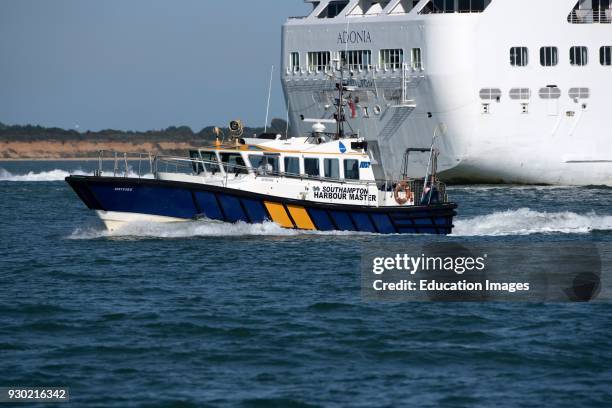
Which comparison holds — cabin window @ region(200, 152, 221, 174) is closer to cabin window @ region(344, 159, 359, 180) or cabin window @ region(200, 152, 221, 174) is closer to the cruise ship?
cabin window @ region(344, 159, 359, 180)

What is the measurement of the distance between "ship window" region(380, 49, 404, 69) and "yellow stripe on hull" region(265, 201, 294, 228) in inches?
1003

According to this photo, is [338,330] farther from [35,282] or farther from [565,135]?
[565,135]

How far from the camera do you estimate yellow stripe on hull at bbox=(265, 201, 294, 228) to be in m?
33.0

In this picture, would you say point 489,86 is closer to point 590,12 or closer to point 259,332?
point 590,12

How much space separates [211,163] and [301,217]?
2560mm

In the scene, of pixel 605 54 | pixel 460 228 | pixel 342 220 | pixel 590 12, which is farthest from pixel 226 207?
pixel 590 12

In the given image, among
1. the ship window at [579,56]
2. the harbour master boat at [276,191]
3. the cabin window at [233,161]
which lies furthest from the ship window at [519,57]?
the cabin window at [233,161]

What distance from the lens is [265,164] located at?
33.6 metres

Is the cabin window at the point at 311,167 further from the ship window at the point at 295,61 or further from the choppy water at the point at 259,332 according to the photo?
the ship window at the point at 295,61

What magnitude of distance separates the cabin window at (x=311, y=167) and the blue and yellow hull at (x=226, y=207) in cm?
96

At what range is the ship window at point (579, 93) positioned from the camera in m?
57.8

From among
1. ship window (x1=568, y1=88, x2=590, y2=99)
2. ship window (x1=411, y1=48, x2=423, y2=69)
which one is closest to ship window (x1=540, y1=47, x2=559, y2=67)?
ship window (x1=568, y1=88, x2=590, y2=99)

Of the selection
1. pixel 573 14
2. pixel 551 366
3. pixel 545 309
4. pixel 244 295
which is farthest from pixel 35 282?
pixel 573 14

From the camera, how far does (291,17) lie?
212 ft
